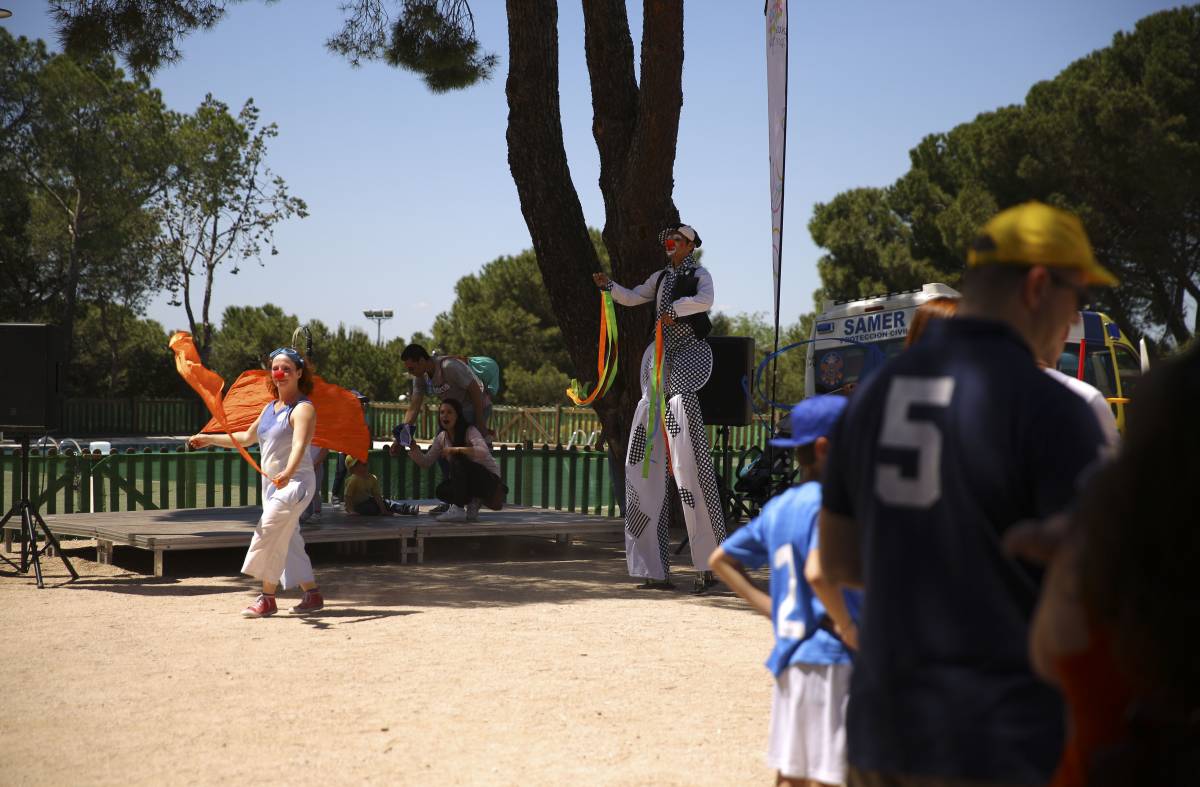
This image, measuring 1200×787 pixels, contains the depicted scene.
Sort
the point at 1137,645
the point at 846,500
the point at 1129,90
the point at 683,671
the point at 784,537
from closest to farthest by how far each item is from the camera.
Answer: the point at 1137,645
the point at 846,500
the point at 784,537
the point at 683,671
the point at 1129,90

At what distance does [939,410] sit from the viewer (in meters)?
1.90

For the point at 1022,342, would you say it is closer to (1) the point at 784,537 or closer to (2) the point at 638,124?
(1) the point at 784,537

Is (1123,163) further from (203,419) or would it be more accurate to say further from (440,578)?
(203,419)

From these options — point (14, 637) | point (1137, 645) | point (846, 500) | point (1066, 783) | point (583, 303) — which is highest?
point (583, 303)

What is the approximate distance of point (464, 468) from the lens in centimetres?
1144

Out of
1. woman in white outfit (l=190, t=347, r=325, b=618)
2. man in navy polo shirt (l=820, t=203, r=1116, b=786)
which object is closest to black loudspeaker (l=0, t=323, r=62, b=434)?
woman in white outfit (l=190, t=347, r=325, b=618)

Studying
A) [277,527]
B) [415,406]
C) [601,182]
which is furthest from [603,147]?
[277,527]

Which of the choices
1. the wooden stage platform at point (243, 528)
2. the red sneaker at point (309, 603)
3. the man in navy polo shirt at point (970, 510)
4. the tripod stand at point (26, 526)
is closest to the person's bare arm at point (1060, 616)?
the man in navy polo shirt at point (970, 510)

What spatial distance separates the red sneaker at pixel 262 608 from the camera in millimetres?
7969

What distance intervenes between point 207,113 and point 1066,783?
4170cm

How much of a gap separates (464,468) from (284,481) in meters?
3.72

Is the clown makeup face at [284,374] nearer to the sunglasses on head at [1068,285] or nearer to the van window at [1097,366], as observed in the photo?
the sunglasses on head at [1068,285]

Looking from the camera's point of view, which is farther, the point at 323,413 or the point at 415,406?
the point at 415,406

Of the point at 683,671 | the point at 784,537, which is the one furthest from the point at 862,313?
the point at 784,537
